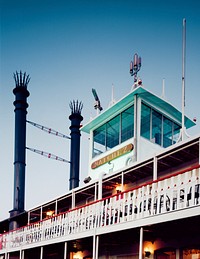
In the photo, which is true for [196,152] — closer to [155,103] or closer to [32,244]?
[155,103]

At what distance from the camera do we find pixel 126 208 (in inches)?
494

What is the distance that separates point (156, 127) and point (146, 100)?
1391 mm

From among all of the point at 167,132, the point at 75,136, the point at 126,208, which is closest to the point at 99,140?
the point at 167,132

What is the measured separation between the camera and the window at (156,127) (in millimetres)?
17406

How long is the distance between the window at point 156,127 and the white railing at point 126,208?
439 centimetres

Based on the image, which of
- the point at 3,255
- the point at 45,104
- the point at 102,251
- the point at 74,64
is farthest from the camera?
the point at 45,104

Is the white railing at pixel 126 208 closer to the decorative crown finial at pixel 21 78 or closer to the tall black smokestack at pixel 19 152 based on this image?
the tall black smokestack at pixel 19 152

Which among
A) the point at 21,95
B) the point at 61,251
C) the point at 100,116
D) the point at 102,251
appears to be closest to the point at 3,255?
the point at 61,251

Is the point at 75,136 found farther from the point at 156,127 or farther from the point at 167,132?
the point at 156,127

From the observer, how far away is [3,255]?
→ 2183 centimetres

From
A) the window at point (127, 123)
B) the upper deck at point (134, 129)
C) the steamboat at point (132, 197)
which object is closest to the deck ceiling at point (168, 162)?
the steamboat at point (132, 197)

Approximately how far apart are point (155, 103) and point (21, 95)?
1390 cm

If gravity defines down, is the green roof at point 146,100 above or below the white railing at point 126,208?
above

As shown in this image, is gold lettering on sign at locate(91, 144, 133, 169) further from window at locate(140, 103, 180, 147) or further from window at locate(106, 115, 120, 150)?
window at locate(140, 103, 180, 147)
